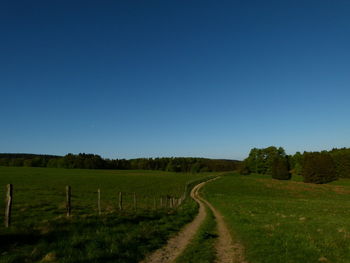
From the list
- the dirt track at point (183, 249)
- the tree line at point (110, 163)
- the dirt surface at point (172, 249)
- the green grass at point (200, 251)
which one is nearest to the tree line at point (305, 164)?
the tree line at point (110, 163)

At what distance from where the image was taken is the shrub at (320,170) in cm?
8294


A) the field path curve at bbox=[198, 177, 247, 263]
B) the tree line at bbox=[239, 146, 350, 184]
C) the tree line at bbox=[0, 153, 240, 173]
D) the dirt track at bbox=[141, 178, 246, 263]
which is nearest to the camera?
the dirt track at bbox=[141, 178, 246, 263]

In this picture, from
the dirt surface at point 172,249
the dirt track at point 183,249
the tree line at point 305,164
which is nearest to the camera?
the dirt surface at point 172,249

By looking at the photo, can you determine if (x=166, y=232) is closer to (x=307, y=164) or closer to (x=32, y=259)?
(x=32, y=259)

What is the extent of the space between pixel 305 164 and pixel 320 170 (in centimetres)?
558

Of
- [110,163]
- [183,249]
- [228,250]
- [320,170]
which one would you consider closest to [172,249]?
[183,249]

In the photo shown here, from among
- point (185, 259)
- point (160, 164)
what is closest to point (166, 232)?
point (185, 259)

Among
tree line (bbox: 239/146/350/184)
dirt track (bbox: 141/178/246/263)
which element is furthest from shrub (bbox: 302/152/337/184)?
dirt track (bbox: 141/178/246/263)

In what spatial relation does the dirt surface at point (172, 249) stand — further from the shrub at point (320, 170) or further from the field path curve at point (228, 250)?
the shrub at point (320, 170)

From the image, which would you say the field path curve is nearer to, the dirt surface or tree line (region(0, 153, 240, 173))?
the dirt surface

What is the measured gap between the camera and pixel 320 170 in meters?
83.1

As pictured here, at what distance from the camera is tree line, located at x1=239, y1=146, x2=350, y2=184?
3285 inches

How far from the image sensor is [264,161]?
118 metres

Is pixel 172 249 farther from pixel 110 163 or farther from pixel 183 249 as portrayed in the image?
pixel 110 163
